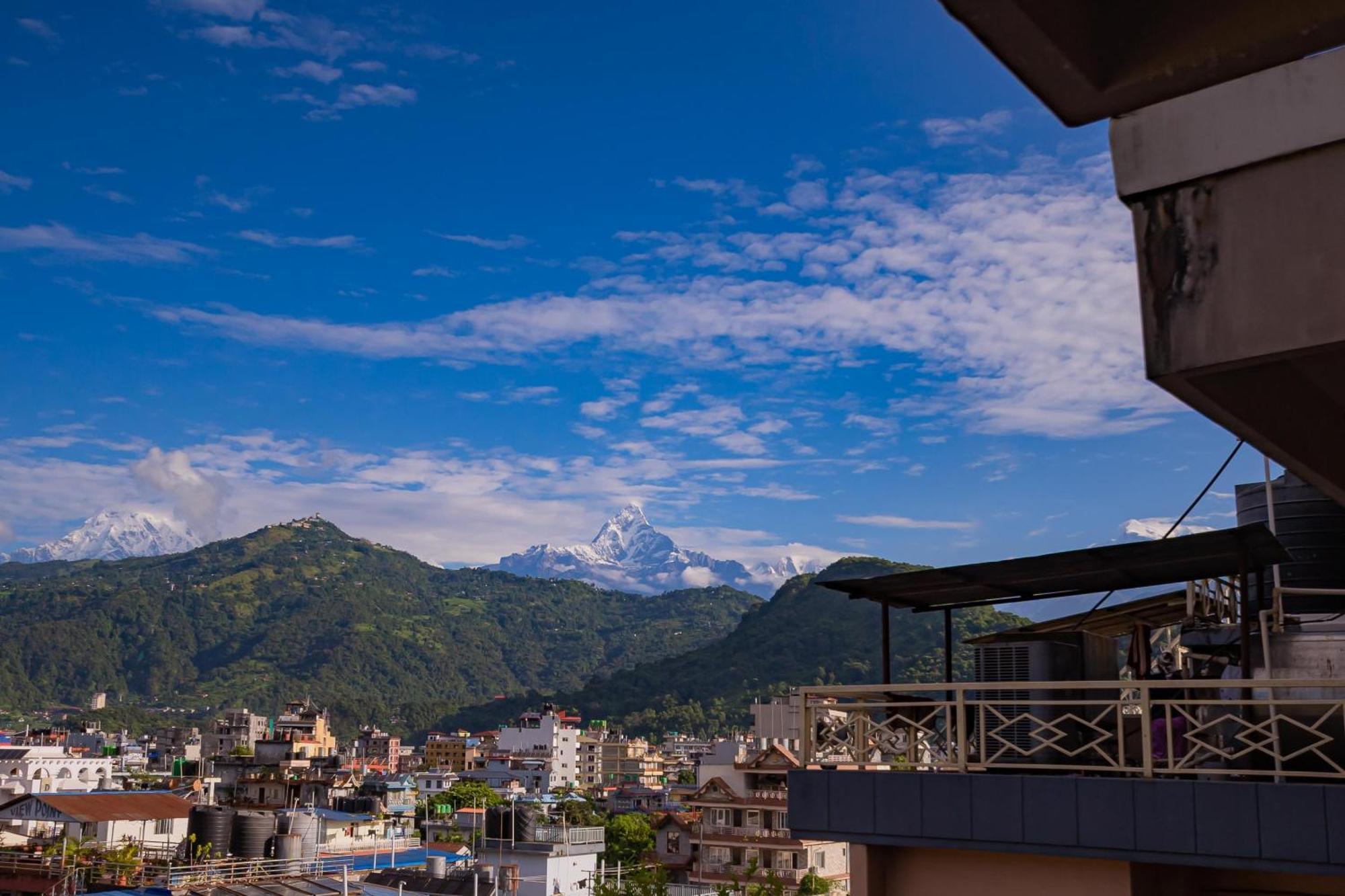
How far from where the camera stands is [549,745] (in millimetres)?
126562

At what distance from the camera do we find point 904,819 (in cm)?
602

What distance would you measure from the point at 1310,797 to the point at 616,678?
197 metres

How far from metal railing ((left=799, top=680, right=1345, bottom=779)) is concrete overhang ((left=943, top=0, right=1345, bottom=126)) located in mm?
4122

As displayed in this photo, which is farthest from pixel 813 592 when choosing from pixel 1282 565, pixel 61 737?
pixel 1282 565

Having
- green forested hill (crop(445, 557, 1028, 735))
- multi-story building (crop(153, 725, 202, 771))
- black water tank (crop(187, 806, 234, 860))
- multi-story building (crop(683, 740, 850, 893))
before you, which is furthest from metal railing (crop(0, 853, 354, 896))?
green forested hill (crop(445, 557, 1028, 735))

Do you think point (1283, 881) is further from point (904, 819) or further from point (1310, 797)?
point (904, 819)

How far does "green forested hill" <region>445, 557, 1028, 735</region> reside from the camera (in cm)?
15700

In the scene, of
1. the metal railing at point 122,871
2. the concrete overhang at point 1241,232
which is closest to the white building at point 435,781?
the metal railing at point 122,871

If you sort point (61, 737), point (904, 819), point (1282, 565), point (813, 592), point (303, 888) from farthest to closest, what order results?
point (813, 592) < point (61, 737) < point (303, 888) < point (1282, 565) < point (904, 819)

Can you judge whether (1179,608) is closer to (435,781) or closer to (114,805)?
(114,805)

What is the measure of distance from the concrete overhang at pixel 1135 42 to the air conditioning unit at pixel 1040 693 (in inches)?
191

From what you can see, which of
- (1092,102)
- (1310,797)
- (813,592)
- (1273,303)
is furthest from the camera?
(813,592)

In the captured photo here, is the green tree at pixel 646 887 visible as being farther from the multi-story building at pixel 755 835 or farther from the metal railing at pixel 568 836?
the multi-story building at pixel 755 835

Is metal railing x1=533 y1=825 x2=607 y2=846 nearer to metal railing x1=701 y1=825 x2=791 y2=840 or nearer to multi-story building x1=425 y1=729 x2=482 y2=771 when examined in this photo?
metal railing x1=701 y1=825 x2=791 y2=840
